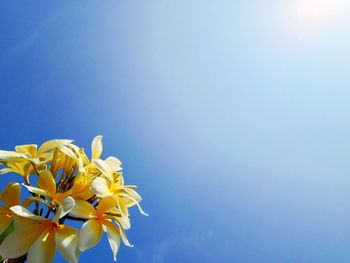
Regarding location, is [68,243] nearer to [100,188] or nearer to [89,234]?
[89,234]

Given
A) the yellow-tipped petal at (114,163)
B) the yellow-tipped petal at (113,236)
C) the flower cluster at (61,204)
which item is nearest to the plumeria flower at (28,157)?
the flower cluster at (61,204)

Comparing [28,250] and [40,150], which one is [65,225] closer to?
[28,250]

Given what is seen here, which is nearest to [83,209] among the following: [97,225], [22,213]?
[97,225]

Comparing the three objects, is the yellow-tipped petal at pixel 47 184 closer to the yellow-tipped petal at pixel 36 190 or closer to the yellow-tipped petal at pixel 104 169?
the yellow-tipped petal at pixel 36 190

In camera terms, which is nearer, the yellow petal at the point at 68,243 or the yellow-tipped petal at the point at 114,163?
the yellow petal at the point at 68,243

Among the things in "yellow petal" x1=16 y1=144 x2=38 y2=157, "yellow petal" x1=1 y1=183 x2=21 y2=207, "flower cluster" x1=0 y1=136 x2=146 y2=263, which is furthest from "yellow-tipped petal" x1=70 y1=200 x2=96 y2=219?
"yellow petal" x1=16 y1=144 x2=38 y2=157

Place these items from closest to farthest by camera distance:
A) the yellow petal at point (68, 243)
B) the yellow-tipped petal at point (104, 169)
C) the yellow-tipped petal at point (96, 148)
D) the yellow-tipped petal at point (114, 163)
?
1. the yellow petal at point (68, 243)
2. the yellow-tipped petal at point (104, 169)
3. the yellow-tipped petal at point (114, 163)
4. the yellow-tipped petal at point (96, 148)

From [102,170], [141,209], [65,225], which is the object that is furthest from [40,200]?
[141,209]
